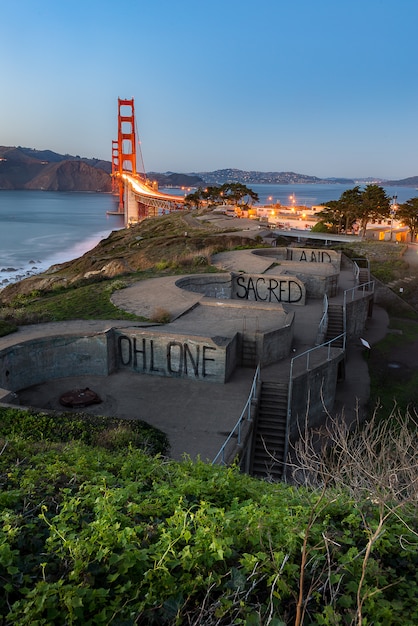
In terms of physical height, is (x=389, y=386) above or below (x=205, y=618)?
below

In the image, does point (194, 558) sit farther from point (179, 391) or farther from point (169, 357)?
point (169, 357)

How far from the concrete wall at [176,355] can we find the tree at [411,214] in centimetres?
4372

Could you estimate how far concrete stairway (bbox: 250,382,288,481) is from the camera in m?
13.1

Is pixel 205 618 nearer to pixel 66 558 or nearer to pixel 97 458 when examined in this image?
pixel 66 558

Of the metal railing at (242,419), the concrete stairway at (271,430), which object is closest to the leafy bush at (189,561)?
the metal railing at (242,419)

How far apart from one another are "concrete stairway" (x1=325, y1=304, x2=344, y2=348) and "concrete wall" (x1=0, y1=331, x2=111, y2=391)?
10.3 metres

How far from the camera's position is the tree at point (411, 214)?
51344 millimetres

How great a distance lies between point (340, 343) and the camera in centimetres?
2095

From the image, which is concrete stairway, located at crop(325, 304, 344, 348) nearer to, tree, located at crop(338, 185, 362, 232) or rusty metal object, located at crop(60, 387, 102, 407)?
rusty metal object, located at crop(60, 387, 102, 407)

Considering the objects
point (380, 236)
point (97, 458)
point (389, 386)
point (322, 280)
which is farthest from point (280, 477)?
point (380, 236)

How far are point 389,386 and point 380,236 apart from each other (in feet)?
117

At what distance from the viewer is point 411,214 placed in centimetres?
5141

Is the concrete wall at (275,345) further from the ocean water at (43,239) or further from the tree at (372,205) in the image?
the ocean water at (43,239)

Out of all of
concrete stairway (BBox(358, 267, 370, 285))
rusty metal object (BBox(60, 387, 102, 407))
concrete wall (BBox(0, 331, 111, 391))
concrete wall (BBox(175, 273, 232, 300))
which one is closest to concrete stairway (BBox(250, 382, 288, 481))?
rusty metal object (BBox(60, 387, 102, 407))
